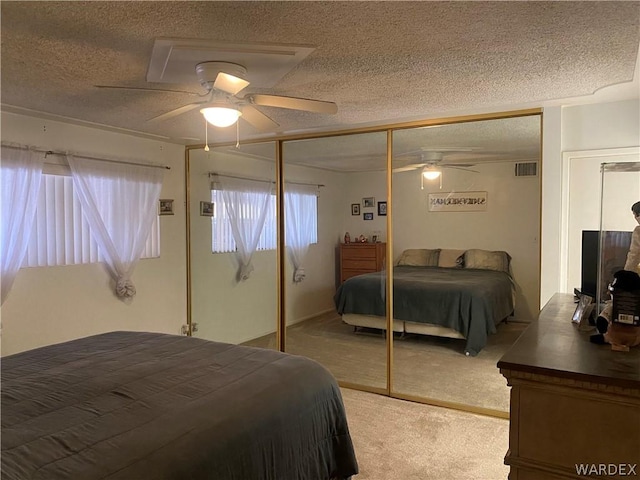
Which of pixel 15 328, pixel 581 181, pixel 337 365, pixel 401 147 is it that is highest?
pixel 401 147

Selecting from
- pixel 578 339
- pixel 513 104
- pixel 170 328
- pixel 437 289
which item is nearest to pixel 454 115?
pixel 513 104

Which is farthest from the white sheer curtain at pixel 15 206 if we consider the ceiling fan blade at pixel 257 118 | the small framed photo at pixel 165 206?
the ceiling fan blade at pixel 257 118

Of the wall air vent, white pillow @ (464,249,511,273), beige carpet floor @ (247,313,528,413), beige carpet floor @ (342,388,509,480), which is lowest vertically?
beige carpet floor @ (342,388,509,480)

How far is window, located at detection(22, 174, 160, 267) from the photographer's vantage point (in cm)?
345

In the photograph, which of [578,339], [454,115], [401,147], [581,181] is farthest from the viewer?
[401,147]

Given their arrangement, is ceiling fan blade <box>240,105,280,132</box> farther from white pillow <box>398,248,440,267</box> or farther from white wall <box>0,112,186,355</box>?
white wall <box>0,112,186,355</box>

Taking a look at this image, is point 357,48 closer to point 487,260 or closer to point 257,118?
point 257,118

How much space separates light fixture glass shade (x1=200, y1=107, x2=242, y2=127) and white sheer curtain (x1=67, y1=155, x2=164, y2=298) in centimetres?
193

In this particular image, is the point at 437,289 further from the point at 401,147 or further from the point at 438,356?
the point at 401,147

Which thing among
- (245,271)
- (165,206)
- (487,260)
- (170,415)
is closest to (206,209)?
(165,206)

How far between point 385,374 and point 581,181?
2.21 m

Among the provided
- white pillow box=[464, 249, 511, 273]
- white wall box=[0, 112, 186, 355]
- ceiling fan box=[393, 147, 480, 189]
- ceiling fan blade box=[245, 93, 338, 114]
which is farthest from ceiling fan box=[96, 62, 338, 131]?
white pillow box=[464, 249, 511, 273]

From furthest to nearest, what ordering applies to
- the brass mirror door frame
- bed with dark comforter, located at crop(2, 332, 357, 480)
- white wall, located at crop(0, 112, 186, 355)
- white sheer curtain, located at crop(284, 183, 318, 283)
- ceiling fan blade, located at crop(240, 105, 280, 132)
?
white sheer curtain, located at crop(284, 183, 318, 283) → the brass mirror door frame → white wall, located at crop(0, 112, 186, 355) → ceiling fan blade, located at crop(240, 105, 280, 132) → bed with dark comforter, located at crop(2, 332, 357, 480)

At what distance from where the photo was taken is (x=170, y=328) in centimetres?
470
